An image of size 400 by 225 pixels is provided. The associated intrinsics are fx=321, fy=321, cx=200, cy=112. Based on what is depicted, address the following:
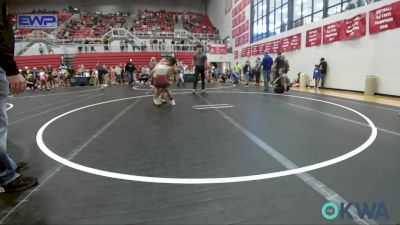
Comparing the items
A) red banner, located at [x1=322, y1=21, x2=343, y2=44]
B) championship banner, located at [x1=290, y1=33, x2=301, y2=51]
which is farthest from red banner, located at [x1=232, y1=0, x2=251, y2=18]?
red banner, located at [x1=322, y1=21, x2=343, y2=44]

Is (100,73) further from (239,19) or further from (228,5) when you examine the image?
(228,5)

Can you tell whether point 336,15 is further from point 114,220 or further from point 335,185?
point 114,220

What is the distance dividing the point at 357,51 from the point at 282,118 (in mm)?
8500

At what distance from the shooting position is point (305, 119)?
567cm

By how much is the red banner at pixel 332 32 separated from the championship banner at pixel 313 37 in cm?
45

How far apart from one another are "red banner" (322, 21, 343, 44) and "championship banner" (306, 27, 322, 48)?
0.45m

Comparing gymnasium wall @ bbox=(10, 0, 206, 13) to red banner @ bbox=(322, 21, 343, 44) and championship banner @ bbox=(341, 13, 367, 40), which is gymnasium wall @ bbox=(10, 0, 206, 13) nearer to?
red banner @ bbox=(322, 21, 343, 44)

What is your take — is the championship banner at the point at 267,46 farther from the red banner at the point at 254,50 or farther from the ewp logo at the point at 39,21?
the ewp logo at the point at 39,21

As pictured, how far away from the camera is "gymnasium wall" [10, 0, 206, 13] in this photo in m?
41.5

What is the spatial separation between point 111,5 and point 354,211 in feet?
147

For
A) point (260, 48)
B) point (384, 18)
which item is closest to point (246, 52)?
point (260, 48)

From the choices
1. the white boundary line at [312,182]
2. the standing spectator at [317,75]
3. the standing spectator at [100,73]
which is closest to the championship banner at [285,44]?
the standing spectator at [317,75]

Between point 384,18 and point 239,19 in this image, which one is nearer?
point 384,18

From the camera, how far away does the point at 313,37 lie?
15.8 metres
